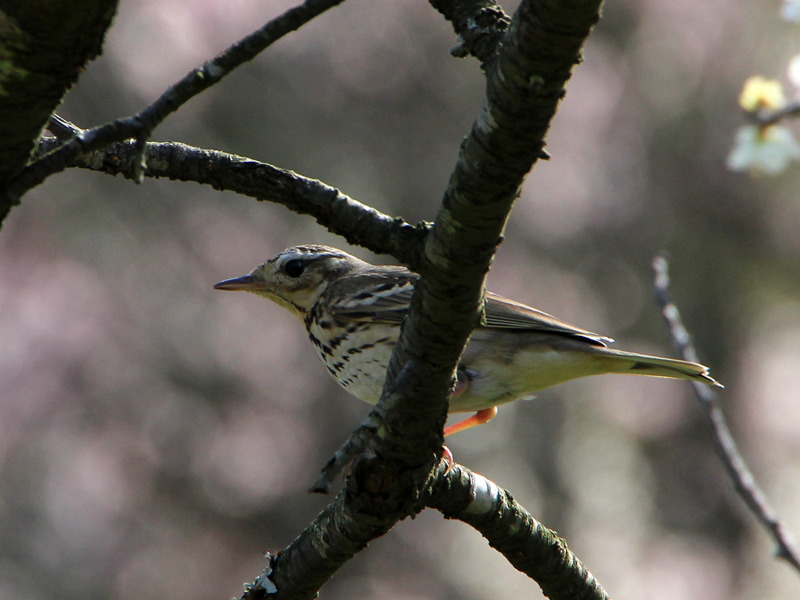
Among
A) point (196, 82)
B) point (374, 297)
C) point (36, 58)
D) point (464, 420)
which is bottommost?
point (36, 58)

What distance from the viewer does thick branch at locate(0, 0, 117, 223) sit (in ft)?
4.50

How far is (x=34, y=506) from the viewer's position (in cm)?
950

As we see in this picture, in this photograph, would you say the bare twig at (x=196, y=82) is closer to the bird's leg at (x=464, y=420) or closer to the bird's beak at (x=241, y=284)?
the bird's leg at (x=464, y=420)

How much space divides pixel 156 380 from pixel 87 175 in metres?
2.54

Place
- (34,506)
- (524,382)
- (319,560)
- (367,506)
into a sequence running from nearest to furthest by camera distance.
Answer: (367,506) → (319,560) → (524,382) → (34,506)

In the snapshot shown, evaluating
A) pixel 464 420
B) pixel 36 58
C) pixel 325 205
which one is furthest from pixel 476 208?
pixel 464 420

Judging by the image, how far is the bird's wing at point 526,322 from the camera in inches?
159

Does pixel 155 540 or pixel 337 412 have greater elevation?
pixel 337 412

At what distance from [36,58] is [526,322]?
10.0 feet

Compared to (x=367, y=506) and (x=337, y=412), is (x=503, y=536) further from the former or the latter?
(x=337, y=412)

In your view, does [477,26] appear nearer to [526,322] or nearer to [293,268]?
[526,322]

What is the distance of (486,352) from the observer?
4.07m

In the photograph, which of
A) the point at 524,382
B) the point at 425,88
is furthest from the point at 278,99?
the point at 524,382

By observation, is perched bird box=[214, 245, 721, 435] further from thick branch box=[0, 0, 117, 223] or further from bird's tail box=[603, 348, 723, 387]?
thick branch box=[0, 0, 117, 223]
